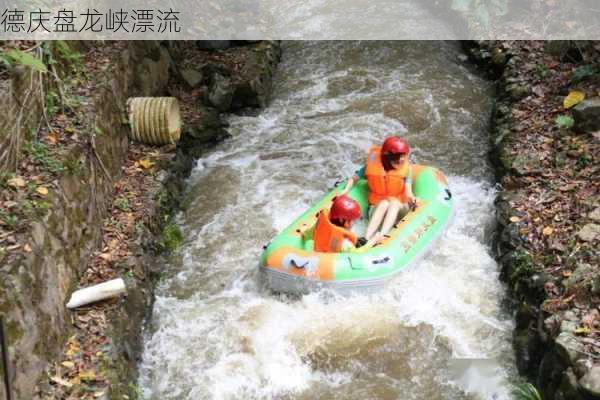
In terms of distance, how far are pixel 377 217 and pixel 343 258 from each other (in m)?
0.87

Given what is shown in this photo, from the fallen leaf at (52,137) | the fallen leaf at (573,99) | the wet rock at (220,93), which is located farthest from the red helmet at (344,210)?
the wet rock at (220,93)

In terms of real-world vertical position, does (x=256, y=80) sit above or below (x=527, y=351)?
above

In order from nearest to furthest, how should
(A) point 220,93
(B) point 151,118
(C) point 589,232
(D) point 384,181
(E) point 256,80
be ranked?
(C) point 589,232, (D) point 384,181, (B) point 151,118, (A) point 220,93, (E) point 256,80

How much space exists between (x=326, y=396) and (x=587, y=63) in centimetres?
585

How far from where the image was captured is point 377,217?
7031mm

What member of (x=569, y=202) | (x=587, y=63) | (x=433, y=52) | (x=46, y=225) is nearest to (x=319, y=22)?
(x=433, y=52)

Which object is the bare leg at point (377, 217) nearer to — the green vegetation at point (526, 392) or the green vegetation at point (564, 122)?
the green vegetation at point (526, 392)

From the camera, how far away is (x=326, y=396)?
564cm

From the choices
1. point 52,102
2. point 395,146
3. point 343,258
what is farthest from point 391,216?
point 52,102

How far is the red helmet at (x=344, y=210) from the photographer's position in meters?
6.39

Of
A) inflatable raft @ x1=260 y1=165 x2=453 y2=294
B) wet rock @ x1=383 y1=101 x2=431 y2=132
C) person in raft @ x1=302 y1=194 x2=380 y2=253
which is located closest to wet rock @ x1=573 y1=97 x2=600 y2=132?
inflatable raft @ x1=260 y1=165 x2=453 y2=294

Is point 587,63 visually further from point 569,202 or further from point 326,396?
point 326,396

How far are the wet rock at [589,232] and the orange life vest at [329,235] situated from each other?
6.81 ft

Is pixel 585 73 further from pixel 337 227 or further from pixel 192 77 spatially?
pixel 192 77
